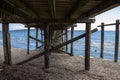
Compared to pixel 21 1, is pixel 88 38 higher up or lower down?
lower down

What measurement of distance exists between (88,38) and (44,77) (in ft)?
8.98

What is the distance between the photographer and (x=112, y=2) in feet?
17.9

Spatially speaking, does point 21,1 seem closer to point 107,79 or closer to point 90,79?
point 90,79

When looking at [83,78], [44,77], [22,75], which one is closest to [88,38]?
[83,78]

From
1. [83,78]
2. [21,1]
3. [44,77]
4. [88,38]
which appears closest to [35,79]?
[44,77]

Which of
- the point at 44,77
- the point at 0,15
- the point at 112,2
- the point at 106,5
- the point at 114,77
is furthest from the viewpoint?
the point at 0,15

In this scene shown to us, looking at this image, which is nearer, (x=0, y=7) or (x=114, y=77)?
(x=0, y=7)

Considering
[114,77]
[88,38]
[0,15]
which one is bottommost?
[114,77]

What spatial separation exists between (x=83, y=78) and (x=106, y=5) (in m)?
2.77

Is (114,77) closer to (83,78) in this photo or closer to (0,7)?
(83,78)

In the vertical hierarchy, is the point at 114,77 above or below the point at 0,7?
below

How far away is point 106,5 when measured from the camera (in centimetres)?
600

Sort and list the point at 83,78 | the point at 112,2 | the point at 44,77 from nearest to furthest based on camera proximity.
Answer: the point at 112,2, the point at 44,77, the point at 83,78

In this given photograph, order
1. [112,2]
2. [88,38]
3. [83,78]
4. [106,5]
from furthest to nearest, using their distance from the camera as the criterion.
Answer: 1. [88,38]
2. [83,78]
3. [106,5]
4. [112,2]
